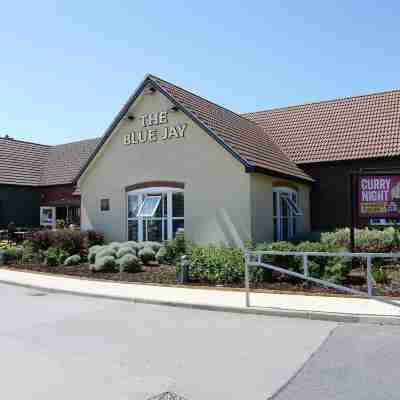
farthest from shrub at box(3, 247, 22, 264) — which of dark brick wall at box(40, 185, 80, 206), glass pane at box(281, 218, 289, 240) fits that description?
glass pane at box(281, 218, 289, 240)

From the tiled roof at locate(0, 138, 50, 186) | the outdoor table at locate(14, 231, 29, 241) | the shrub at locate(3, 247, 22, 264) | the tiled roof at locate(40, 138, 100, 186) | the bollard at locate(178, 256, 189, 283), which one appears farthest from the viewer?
the tiled roof at locate(40, 138, 100, 186)

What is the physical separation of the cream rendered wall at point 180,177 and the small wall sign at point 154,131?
16 cm

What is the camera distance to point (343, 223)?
2025 cm

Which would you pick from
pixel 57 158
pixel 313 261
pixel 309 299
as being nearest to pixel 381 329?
pixel 309 299

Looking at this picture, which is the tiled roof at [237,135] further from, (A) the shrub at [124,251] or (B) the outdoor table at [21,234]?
(B) the outdoor table at [21,234]

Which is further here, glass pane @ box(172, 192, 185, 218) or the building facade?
glass pane @ box(172, 192, 185, 218)

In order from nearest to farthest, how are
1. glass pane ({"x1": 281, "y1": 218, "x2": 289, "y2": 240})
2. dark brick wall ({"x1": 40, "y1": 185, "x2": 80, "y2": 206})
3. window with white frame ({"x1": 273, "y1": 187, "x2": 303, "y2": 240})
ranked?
window with white frame ({"x1": 273, "y1": 187, "x2": 303, "y2": 240})
glass pane ({"x1": 281, "y1": 218, "x2": 289, "y2": 240})
dark brick wall ({"x1": 40, "y1": 185, "x2": 80, "y2": 206})

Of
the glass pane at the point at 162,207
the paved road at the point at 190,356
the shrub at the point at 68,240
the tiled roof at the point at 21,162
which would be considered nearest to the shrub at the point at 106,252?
the shrub at the point at 68,240

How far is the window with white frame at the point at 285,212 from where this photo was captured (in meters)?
17.7

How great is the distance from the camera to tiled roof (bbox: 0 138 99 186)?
93.2ft

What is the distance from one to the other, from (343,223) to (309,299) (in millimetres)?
10871

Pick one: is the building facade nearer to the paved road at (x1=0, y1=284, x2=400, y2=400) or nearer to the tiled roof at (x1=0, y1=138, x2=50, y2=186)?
the paved road at (x1=0, y1=284, x2=400, y2=400)

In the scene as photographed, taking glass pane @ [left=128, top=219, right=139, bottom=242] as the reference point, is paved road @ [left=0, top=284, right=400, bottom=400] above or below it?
below

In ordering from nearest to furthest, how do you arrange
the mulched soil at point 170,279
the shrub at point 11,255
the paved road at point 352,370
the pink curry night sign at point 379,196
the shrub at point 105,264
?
the paved road at point 352,370 → the mulched soil at point 170,279 → the pink curry night sign at point 379,196 → the shrub at point 105,264 → the shrub at point 11,255
